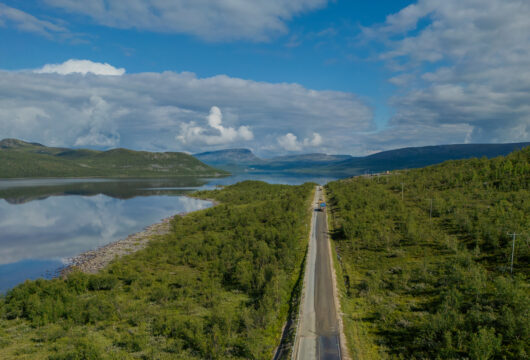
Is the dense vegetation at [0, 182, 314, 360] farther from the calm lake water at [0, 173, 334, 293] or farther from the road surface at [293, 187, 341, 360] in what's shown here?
the calm lake water at [0, 173, 334, 293]

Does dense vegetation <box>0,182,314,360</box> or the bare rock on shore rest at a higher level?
dense vegetation <box>0,182,314,360</box>

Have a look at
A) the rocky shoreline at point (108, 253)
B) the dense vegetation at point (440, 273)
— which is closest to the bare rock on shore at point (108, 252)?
the rocky shoreline at point (108, 253)

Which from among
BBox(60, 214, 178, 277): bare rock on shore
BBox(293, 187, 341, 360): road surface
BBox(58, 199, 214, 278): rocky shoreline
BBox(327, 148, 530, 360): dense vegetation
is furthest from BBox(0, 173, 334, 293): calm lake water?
BBox(327, 148, 530, 360): dense vegetation

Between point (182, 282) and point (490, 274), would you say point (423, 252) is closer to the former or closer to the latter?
point (490, 274)

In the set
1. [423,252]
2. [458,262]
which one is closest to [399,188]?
[423,252]

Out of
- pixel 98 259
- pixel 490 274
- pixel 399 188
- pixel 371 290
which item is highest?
pixel 399 188

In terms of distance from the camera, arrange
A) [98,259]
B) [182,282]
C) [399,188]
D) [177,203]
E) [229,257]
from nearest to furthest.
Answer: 1. [182,282]
2. [229,257]
3. [98,259]
4. [399,188]
5. [177,203]

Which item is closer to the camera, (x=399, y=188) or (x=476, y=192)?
(x=476, y=192)
